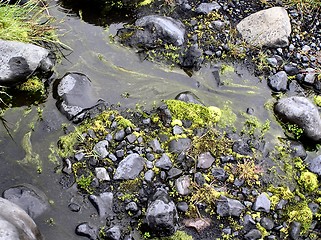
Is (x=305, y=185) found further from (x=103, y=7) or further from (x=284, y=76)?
(x=103, y=7)

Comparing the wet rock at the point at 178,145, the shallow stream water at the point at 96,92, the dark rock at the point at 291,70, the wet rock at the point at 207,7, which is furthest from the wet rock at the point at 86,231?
the wet rock at the point at 207,7

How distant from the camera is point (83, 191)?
4.81 meters

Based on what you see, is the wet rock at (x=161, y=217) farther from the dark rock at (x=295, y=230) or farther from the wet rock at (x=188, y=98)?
the wet rock at (x=188, y=98)

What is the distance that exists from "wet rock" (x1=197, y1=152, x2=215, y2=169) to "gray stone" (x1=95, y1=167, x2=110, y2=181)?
108cm

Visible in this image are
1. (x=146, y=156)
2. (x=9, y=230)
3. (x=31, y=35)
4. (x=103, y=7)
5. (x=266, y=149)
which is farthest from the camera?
(x=103, y=7)

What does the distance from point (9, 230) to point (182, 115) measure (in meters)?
2.68

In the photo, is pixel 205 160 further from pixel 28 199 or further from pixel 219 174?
pixel 28 199

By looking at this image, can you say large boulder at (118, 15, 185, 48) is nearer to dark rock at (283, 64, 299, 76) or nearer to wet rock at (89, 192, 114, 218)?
dark rock at (283, 64, 299, 76)

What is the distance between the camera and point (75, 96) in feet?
18.2

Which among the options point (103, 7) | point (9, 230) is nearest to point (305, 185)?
point (9, 230)

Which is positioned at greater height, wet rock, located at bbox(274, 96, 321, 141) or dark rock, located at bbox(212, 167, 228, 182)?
wet rock, located at bbox(274, 96, 321, 141)

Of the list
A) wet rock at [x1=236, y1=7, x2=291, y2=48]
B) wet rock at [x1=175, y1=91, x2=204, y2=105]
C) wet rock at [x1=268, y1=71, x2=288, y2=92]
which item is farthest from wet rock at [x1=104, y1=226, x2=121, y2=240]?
wet rock at [x1=236, y1=7, x2=291, y2=48]

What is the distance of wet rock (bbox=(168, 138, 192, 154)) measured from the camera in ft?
17.1

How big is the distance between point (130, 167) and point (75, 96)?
1.27 m
